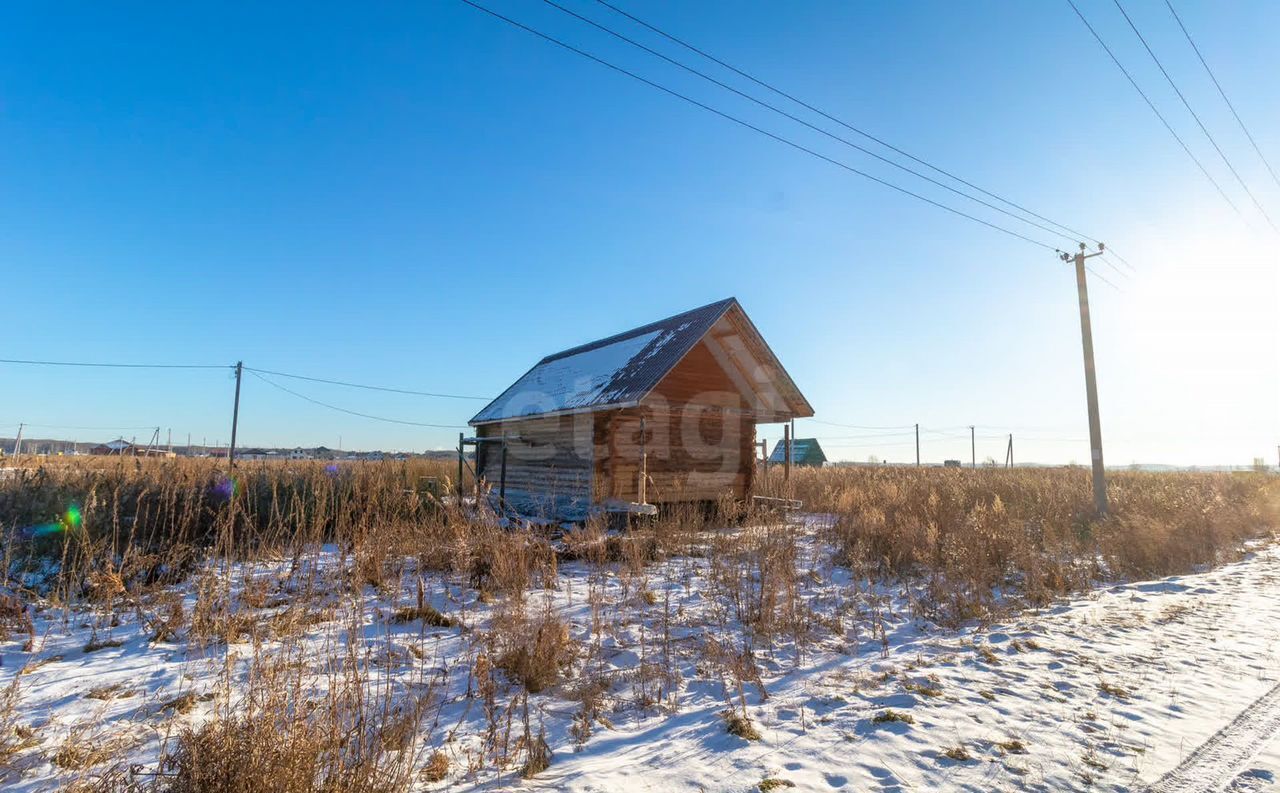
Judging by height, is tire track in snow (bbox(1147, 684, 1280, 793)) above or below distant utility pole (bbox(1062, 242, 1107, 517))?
below

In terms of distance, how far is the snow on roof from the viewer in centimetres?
1285

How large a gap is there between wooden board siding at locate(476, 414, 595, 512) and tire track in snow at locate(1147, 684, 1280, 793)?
10092 millimetres

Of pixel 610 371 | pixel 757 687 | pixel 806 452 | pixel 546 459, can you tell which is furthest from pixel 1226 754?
pixel 806 452

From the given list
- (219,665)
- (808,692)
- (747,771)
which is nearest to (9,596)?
(219,665)

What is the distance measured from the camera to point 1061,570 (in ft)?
26.1

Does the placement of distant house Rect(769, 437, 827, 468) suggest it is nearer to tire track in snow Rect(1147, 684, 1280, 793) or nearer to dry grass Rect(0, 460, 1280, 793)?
dry grass Rect(0, 460, 1280, 793)

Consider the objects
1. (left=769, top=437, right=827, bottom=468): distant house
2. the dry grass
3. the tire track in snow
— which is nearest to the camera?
the dry grass

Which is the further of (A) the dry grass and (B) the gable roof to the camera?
(B) the gable roof

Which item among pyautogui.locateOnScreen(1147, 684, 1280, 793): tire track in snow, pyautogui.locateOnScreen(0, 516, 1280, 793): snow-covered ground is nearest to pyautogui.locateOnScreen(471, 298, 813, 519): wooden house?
pyautogui.locateOnScreen(0, 516, 1280, 793): snow-covered ground

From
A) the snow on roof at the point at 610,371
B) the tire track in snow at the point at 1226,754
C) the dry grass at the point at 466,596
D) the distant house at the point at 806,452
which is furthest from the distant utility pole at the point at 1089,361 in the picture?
the distant house at the point at 806,452

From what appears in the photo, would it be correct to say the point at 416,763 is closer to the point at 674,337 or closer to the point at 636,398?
the point at 636,398

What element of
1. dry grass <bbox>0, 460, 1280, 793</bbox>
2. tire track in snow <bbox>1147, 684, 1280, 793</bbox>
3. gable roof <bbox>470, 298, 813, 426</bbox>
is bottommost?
tire track in snow <bbox>1147, 684, 1280, 793</bbox>

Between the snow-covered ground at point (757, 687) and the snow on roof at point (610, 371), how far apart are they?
672 centimetres

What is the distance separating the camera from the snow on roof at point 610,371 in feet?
42.2
